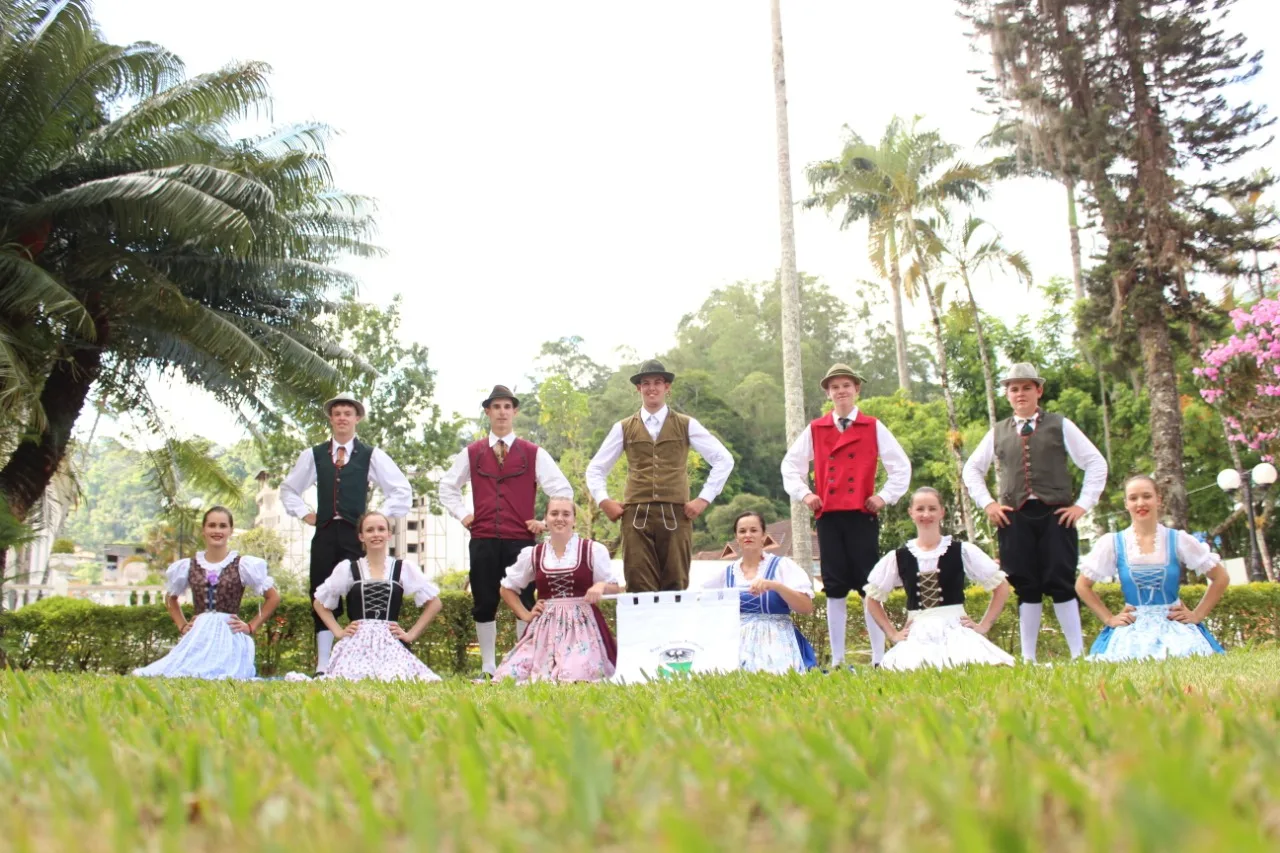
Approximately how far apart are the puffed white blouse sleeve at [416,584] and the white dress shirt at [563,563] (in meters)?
0.77

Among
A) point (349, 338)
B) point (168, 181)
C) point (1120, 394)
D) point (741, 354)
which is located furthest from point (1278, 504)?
point (741, 354)

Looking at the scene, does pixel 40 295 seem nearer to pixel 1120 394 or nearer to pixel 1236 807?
pixel 1236 807

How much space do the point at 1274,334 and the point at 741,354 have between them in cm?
5166

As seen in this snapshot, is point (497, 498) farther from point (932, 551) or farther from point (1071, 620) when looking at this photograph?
point (1071, 620)

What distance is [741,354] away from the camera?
231ft

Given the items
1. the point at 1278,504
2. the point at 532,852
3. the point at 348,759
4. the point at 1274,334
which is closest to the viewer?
the point at 532,852

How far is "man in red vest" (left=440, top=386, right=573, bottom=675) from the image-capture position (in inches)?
358

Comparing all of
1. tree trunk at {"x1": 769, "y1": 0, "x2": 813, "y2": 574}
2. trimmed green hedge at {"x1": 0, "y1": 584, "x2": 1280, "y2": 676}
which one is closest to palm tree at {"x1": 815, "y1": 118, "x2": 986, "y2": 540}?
tree trunk at {"x1": 769, "y1": 0, "x2": 813, "y2": 574}

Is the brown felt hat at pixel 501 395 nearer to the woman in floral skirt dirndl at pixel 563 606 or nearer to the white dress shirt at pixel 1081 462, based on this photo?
the woman in floral skirt dirndl at pixel 563 606

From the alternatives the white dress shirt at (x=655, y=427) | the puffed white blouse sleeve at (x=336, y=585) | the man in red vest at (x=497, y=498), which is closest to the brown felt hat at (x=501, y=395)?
the man in red vest at (x=497, y=498)

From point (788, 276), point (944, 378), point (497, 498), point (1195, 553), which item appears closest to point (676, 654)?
point (497, 498)

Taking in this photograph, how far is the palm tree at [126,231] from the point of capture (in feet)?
39.6

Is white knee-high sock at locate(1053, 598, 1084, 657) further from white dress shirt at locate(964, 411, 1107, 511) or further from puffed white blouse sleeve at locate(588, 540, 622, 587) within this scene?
puffed white blouse sleeve at locate(588, 540, 622, 587)

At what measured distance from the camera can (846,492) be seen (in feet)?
27.6
